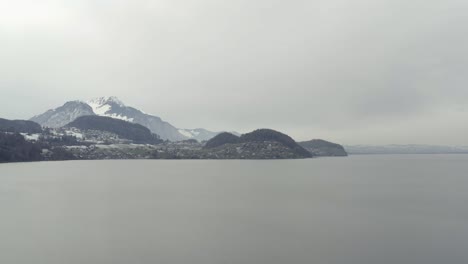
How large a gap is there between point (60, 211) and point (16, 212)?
696cm

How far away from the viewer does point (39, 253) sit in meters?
34.3

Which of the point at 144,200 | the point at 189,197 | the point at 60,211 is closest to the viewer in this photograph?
the point at 60,211

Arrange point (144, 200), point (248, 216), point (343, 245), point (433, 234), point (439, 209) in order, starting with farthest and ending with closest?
point (144, 200), point (439, 209), point (248, 216), point (433, 234), point (343, 245)

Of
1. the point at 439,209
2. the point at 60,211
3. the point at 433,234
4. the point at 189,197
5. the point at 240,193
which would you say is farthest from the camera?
the point at 240,193

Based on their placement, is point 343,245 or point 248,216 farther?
point 248,216

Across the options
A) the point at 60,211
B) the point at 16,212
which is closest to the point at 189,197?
the point at 60,211

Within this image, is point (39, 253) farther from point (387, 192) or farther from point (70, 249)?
point (387, 192)

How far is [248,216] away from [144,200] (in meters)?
28.2

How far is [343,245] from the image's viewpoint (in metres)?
36.8

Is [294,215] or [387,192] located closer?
[294,215]

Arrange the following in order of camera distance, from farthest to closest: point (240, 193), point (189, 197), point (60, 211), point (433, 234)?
point (240, 193) → point (189, 197) → point (60, 211) → point (433, 234)

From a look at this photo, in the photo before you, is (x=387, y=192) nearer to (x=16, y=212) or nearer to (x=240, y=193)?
(x=240, y=193)

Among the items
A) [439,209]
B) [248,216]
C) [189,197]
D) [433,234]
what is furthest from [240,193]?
[433,234]

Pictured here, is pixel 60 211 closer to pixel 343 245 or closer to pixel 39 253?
pixel 39 253
